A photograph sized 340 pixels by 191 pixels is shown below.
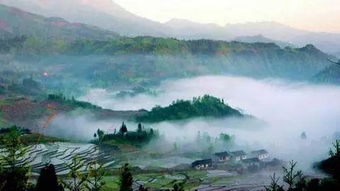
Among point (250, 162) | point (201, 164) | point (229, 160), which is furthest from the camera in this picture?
point (229, 160)

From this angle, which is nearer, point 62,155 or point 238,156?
point 62,155

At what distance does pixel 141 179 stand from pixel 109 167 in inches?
819

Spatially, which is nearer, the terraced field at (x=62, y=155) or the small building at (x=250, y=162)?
the terraced field at (x=62, y=155)

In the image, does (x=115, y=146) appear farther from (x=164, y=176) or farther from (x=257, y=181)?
(x=257, y=181)

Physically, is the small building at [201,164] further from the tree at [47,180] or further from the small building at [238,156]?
the tree at [47,180]

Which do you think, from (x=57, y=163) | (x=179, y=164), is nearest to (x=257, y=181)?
(x=179, y=164)

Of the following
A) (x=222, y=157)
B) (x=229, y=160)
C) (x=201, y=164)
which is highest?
(x=222, y=157)

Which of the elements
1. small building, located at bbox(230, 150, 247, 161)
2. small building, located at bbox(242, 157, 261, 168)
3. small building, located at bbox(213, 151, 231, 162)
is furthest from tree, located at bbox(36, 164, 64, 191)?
small building, located at bbox(230, 150, 247, 161)

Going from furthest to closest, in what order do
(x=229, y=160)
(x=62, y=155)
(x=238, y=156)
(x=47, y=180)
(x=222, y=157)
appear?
(x=238, y=156) → (x=222, y=157) → (x=229, y=160) → (x=62, y=155) → (x=47, y=180)

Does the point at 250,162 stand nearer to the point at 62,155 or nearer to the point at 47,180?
the point at 62,155

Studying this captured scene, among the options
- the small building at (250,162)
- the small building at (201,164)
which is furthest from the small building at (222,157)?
the small building at (201,164)

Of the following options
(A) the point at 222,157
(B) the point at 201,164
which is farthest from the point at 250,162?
(B) the point at 201,164

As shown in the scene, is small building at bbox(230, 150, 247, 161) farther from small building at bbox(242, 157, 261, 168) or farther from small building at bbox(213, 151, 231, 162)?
small building at bbox(242, 157, 261, 168)

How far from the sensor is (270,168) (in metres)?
168
